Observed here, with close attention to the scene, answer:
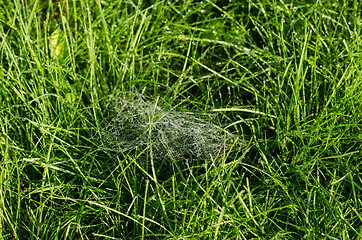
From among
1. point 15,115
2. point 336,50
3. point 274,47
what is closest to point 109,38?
point 15,115

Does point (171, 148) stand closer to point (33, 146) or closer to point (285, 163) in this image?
point (285, 163)

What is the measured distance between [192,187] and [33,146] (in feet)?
2.48

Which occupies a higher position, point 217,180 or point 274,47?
point 274,47

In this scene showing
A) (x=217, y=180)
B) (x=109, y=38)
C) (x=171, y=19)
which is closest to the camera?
(x=217, y=180)

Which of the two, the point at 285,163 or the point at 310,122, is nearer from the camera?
the point at 285,163

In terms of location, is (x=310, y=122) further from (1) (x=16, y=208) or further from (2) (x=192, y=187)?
(1) (x=16, y=208)

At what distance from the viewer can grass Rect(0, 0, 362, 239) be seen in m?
1.51

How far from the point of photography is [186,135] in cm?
170

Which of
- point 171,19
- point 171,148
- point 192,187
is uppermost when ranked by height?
point 171,19

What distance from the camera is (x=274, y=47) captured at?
1.99 m

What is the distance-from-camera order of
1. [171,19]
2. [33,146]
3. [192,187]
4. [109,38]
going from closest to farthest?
[192,187]
[33,146]
[109,38]
[171,19]

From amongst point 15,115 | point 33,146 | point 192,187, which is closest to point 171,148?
point 192,187

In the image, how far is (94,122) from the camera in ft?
5.95

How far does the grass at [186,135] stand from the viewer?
151 centimetres
